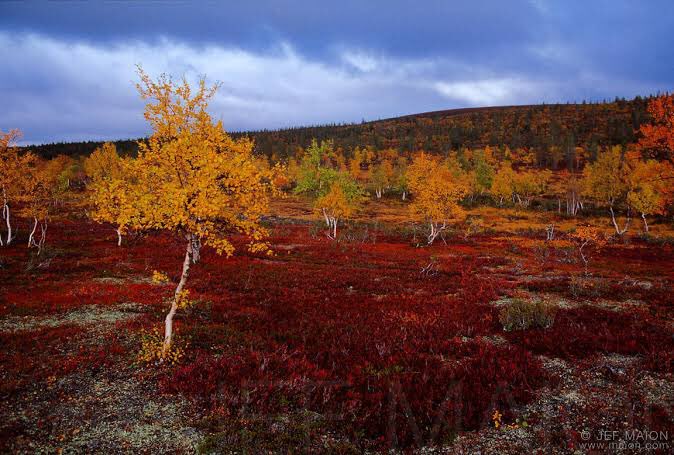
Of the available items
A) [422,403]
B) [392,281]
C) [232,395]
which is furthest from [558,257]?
[232,395]

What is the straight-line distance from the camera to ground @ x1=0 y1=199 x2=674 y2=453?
769 centimetres

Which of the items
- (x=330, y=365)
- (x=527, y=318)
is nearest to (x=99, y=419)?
(x=330, y=365)

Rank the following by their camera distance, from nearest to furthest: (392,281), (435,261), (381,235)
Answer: (392,281)
(435,261)
(381,235)

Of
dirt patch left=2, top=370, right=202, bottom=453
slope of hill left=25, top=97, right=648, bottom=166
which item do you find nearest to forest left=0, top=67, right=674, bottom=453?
dirt patch left=2, top=370, right=202, bottom=453

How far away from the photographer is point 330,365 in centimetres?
1122

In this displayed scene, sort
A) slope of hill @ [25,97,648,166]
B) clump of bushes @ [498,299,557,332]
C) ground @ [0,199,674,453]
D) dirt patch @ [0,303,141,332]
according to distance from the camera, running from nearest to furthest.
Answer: ground @ [0,199,674,453] < dirt patch @ [0,303,141,332] < clump of bushes @ [498,299,557,332] < slope of hill @ [25,97,648,166]

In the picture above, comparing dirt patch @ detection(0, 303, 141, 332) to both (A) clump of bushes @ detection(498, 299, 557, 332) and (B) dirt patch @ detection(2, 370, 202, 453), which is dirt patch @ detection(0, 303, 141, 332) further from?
(A) clump of bushes @ detection(498, 299, 557, 332)

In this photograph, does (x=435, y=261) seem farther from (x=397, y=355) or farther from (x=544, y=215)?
(x=544, y=215)

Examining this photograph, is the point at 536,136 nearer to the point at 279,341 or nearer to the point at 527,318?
the point at 527,318

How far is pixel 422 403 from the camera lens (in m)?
8.82

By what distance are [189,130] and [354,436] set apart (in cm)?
940

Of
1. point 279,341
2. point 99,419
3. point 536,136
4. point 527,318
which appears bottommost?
point 279,341

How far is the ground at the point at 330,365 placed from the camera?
769cm

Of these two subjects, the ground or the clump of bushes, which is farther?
the clump of bushes
